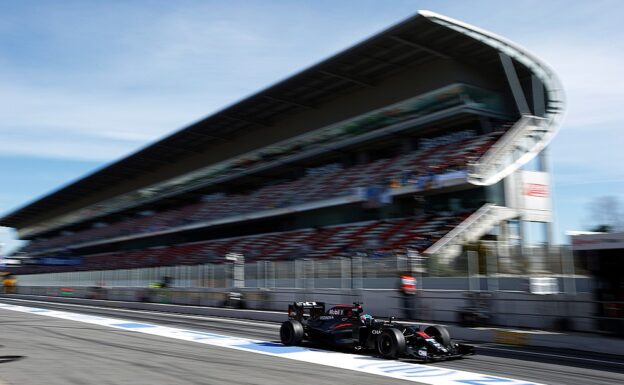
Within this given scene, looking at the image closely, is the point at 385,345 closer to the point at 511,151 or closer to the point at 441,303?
the point at 441,303

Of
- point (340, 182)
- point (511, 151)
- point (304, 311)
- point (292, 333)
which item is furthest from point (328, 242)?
point (292, 333)

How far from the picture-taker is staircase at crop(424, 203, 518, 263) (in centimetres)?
2361

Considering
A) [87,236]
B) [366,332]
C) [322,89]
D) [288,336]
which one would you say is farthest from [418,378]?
[87,236]

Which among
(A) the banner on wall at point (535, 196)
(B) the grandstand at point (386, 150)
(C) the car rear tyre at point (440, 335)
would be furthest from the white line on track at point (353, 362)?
(A) the banner on wall at point (535, 196)

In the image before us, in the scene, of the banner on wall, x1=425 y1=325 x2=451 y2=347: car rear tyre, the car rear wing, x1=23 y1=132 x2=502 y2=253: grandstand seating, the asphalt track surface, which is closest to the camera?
the asphalt track surface

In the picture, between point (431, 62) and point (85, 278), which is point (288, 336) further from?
point (85, 278)

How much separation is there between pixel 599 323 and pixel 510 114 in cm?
1793

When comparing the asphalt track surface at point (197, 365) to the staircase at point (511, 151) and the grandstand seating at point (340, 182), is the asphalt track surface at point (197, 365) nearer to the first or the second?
the staircase at point (511, 151)

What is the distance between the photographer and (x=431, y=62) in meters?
28.0

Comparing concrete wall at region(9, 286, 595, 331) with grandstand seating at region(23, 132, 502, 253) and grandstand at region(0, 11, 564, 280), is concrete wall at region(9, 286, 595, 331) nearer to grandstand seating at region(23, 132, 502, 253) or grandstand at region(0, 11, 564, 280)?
grandstand at region(0, 11, 564, 280)

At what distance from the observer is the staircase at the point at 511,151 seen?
24.8 metres

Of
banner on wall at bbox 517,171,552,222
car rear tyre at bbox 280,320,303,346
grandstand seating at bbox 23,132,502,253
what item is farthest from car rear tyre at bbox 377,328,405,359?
banner on wall at bbox 517,171,552,222

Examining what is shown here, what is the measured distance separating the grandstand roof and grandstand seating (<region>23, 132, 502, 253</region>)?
175 inches

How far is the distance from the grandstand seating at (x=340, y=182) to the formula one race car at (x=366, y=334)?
14801 millimetres
